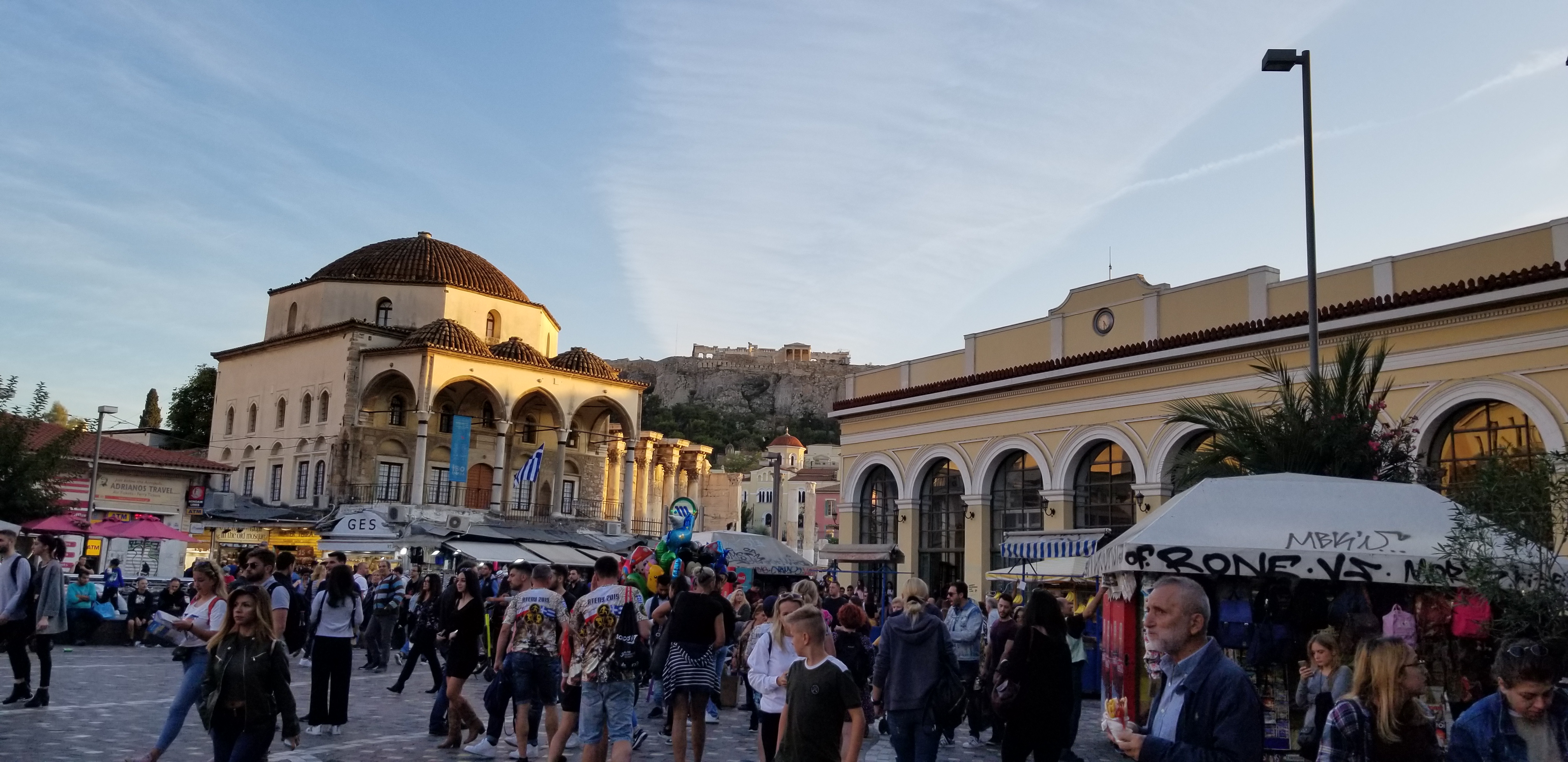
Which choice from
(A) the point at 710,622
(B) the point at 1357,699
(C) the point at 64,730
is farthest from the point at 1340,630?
(C) the point at 64,730

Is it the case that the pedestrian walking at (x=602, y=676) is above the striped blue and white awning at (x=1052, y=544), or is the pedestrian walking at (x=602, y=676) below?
below

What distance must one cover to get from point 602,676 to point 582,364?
142ft

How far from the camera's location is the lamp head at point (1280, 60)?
1459cm

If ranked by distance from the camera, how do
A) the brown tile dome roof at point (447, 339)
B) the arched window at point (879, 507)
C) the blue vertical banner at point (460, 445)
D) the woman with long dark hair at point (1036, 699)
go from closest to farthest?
the woman with long dark hair at point (1036, 699), the arched window at point (879, 507), the blue vertical banner at point (460, 445), the brown tile dome roof at point (447, 339)

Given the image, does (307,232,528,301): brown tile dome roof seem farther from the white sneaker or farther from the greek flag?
the white sneaker

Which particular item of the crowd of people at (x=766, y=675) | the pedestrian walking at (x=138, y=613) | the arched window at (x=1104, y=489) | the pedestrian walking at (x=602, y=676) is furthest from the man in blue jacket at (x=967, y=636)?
the pedestrian walking at (x=138, y=613)

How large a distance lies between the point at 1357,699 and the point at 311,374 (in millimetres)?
48270

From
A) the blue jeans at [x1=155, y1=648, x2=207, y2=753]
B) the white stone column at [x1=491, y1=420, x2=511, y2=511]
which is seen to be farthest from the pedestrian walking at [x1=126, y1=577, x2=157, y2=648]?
the white stone column at [x1=491, y1=420, x2=511, y2=511]

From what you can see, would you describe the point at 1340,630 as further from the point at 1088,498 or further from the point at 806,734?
the point at 1088,498

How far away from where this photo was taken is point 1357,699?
446 cm

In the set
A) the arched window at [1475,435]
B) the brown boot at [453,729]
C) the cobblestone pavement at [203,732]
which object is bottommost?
the cobblestone pavement at [203,732]

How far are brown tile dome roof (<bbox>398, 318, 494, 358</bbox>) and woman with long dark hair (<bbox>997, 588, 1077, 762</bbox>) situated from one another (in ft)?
131

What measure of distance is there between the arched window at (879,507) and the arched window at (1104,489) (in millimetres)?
5852

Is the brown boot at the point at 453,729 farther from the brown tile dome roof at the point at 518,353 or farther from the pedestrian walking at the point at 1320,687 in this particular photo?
the brown tile dome roof at the point at 518,353
